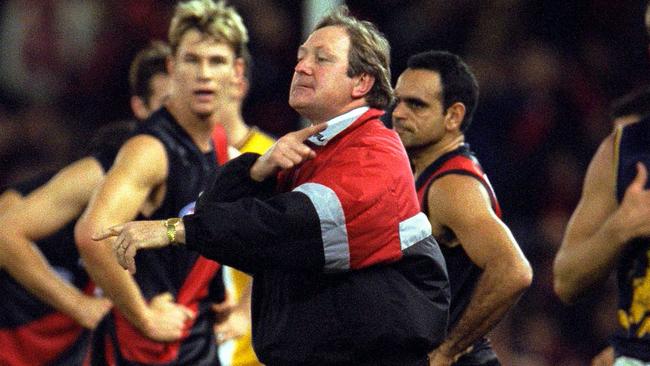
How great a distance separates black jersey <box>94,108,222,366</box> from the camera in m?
5.45

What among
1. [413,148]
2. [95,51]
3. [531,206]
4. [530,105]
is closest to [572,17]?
[530,105]

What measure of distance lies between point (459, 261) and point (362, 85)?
3.41 ft

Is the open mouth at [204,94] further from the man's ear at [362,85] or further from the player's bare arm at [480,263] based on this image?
the man's ear at [362,85]

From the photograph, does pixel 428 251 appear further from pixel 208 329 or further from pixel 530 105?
pixel 530 105

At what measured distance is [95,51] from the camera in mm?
9461

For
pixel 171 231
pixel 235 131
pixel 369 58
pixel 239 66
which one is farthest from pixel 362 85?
pixel 235 131

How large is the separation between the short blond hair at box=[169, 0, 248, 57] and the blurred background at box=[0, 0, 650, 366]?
3.39 metres

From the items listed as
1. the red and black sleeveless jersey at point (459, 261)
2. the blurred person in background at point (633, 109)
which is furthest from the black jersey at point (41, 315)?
the blurred person in background at point (633, 109)

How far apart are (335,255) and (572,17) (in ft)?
22.0

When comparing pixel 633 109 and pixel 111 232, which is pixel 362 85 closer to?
pixel 111 232

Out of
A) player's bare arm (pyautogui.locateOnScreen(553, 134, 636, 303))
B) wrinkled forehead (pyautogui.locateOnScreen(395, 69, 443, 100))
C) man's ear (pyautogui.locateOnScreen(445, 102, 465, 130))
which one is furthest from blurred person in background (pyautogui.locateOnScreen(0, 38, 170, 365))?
player's bare arm (pyautogui.locateOnScreen(553, 134, 636, 303))

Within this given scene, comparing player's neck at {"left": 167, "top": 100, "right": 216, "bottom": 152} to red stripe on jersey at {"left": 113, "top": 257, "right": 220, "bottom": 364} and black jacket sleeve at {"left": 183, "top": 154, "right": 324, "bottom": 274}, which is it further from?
black jacket sleeve at {"left": 183, "top": 154, "right": 324, "bottom": 274}

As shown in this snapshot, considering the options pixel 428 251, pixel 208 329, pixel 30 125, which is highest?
pixel 428 251

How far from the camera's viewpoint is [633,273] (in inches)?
184
